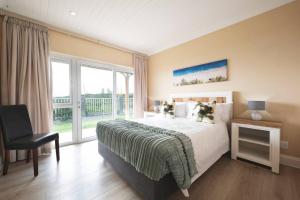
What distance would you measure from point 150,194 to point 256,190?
1.32 meters

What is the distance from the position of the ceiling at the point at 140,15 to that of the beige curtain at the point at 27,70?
0.32 meters

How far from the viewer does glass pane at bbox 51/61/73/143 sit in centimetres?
303

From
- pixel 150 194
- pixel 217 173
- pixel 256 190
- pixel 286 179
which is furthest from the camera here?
pixel 217 173

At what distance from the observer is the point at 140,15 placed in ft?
8.13

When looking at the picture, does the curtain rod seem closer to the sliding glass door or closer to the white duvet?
the sliding glass door

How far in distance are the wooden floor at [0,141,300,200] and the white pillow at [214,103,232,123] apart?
77cm

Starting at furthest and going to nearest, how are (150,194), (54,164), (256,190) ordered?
(54,164) → (256,190) → (150,194)

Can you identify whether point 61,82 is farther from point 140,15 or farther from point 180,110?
point 180,110

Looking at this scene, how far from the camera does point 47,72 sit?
8.88 feet

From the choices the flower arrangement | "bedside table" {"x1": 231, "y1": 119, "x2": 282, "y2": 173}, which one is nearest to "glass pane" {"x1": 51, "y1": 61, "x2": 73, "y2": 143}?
the flower arrangement

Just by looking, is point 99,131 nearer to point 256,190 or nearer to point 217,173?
point 217,173

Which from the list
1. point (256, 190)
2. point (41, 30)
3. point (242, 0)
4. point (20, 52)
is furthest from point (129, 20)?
point (256, 190)

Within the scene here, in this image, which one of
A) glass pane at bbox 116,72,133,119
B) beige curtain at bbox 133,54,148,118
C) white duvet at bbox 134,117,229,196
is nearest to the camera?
white duvet at bbox 134,117,229,196

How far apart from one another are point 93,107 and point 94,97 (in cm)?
28
